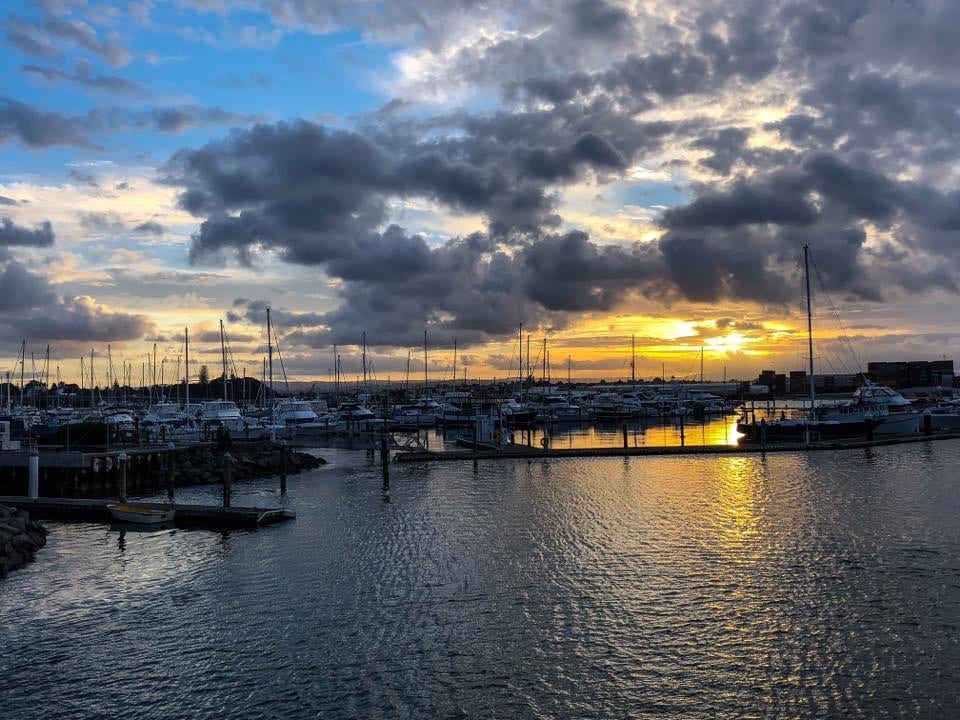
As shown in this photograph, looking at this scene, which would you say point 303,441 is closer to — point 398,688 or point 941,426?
point 398,688

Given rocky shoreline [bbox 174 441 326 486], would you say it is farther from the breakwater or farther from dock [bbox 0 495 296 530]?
dock [bbox 0 495 296 530]

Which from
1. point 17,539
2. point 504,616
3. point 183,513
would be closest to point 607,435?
point 183,513

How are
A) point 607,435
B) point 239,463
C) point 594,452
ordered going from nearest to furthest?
point 239,463
point 594,452
point 607,435

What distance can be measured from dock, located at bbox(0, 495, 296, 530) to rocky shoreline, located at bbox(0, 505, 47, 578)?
3.31 metres

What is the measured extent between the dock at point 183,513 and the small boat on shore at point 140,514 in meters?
0.51

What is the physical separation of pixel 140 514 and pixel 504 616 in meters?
22.1

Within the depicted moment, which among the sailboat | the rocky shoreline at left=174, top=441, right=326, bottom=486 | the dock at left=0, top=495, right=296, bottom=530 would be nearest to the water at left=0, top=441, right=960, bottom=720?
the dock at left=0, top=495, right=296, bottom=530

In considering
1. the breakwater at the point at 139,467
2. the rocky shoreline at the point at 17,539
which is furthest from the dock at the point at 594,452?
the rocky shoreline at the point at 17,539

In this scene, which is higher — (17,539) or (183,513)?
(17,539)

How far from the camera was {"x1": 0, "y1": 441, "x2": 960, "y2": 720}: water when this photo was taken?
16.8 m

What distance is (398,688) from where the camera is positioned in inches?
680

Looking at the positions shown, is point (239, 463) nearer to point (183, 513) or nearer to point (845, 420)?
point (183, 513)

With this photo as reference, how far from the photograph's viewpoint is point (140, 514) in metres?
36.5

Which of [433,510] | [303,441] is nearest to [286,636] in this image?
[433,510]
